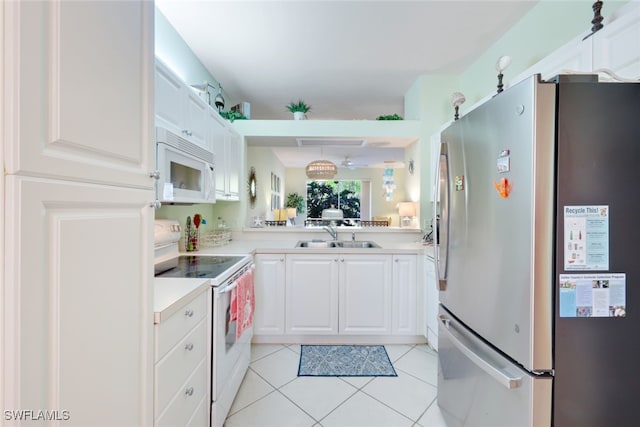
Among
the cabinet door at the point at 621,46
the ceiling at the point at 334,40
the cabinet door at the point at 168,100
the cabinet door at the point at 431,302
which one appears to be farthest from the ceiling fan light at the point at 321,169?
the cabinet door at the point at 621,46

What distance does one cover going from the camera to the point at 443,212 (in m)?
1.59

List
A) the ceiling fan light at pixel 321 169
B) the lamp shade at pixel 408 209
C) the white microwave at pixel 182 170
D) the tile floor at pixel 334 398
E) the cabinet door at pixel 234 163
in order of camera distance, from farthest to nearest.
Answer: the ceiling fan light at pixel 321 169, the lamp shade at pixel 408 209, the cabinet door at pixel 234 163, the tile floor at pixel 334 398, the white microwave at pixel 182 170

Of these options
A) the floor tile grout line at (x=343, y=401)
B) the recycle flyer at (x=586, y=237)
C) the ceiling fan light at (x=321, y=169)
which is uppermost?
the ceiling fan light at (x=321, y=169)

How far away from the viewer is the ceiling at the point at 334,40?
2.04m

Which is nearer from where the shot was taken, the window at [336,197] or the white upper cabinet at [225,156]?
the white upper cabinet at [225,156]

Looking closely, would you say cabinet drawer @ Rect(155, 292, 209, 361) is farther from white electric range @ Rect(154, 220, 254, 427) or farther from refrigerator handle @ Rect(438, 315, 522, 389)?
refrigerator handle @ Rect(438, 315, 522, 389)

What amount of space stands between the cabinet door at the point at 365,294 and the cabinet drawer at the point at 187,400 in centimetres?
142

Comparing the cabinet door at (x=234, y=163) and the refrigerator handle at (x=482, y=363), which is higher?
the cabinet door at (x=234, y=163)

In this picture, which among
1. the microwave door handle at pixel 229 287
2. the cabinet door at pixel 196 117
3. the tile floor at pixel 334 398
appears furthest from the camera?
the cabinet door at pixel 196 117

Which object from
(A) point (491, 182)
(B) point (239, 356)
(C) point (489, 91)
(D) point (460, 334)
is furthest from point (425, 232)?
(B) point (239, 356)

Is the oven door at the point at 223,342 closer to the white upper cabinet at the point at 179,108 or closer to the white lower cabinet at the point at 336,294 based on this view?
the white lower cabinet at the point at 336,294

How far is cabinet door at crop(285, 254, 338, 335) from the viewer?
8.52 ft

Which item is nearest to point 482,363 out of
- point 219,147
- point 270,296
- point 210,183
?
point 270,296

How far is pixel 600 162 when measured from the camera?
0.96 meters
